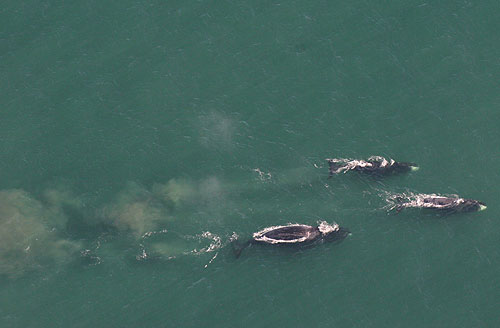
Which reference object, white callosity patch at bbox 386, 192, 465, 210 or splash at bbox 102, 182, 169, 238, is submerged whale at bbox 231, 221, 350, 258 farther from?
splash at bbox 102, 182, 169, 238

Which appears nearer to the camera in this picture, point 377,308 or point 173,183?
point 377,308

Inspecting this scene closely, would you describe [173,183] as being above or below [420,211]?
above

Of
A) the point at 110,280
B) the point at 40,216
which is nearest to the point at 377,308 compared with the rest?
the point at 110,280

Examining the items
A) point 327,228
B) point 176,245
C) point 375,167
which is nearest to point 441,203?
point 375,167

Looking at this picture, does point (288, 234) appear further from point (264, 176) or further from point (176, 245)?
point (176, 245)

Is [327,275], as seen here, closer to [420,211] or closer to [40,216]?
[420,211]
